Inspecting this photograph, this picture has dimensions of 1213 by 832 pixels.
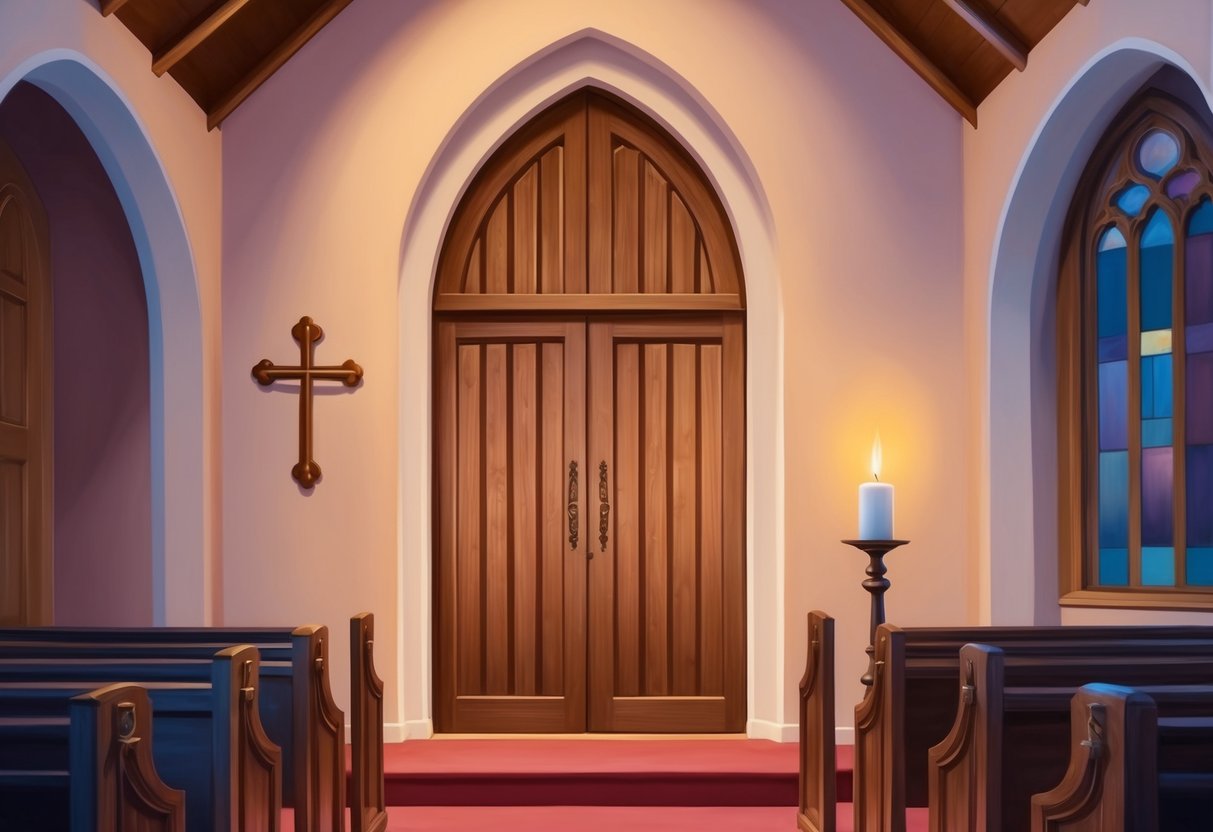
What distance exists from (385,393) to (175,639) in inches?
83.0

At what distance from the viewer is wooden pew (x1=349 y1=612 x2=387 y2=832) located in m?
4.25

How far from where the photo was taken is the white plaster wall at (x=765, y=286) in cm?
596

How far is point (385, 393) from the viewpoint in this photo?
19.6ft

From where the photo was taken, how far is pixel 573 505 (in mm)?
6258

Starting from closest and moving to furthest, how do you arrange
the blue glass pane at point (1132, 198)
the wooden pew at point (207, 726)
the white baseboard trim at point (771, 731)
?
the wooden pew at point (207, 726) < the blue glass pane at point (1132, 198) < the white baseboard trim at point (771, 731)

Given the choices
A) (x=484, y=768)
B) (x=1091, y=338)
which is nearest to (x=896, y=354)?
(x=1091, y=338)

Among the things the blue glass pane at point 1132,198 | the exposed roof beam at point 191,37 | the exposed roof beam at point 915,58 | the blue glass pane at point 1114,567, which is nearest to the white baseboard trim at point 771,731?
the blue glass pane at point 1114,567

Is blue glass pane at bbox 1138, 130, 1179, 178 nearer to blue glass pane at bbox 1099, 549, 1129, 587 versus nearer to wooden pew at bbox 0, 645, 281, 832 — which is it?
blue glass pane at bbox 1099, 549, 1129, 587

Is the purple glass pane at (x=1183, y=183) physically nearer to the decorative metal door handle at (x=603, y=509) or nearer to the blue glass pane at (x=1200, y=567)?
the blue glass pane at (x=1200, y=567)

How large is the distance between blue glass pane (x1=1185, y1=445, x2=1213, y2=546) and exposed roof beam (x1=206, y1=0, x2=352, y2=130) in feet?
13.7

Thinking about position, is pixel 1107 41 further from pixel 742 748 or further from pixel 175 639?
pixel 175 639

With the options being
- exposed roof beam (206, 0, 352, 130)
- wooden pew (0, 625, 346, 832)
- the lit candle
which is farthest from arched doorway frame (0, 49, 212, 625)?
the lit candle

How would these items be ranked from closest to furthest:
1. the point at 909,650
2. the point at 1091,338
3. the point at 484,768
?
the point at 909,650, the point at 484,768, the point at 1091,338

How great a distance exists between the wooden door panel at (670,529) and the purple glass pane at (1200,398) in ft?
6.68
